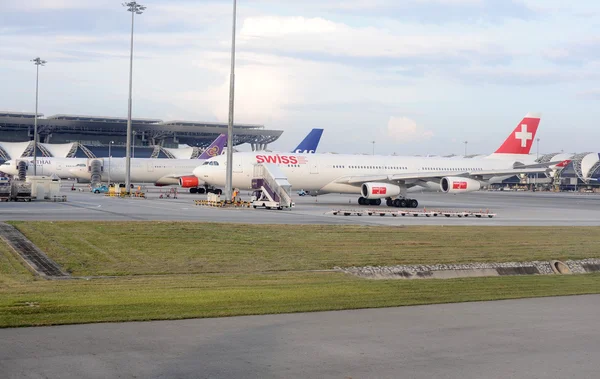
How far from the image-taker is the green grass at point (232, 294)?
1330cm

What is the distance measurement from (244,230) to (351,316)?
15.4 meters

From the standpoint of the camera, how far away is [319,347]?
440 inches

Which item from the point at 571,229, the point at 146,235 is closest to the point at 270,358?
the point at 146,235

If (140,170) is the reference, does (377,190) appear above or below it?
below

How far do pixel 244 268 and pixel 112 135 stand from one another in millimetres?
157476

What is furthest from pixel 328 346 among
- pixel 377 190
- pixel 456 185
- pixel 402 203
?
pixel 456 185

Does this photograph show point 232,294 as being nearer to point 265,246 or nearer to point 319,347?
point 319,347

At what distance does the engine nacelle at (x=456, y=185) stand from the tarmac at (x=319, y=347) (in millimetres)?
40962

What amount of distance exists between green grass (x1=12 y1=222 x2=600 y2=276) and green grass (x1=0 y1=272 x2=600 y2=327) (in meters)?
1.95

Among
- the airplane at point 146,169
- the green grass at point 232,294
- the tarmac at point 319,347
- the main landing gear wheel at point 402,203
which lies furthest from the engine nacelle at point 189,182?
the tarmac at point 319,347

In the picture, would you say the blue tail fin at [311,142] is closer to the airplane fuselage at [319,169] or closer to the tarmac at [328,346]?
the airplane fuselage at [319,169]

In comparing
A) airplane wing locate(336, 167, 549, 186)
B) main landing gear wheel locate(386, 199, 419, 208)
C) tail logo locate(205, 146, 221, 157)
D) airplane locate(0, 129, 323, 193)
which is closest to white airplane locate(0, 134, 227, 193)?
airplane locate(0, 129, 323, 193)

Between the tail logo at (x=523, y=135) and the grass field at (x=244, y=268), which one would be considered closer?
the grass field at (x=244, y=268)

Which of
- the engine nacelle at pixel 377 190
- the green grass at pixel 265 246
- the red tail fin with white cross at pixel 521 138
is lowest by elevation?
the green grass at pixel 265 246
